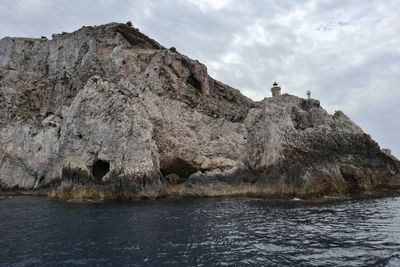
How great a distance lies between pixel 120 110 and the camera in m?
49.9

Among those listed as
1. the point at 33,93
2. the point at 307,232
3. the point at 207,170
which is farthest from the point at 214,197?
the point at 33,93

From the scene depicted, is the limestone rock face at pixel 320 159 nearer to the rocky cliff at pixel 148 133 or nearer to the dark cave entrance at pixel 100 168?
the rocky cliff at pixel 148 133

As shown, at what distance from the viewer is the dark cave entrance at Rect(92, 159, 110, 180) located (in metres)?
48.9

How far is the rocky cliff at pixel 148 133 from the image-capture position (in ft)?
144

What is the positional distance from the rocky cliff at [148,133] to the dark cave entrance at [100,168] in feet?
0.47

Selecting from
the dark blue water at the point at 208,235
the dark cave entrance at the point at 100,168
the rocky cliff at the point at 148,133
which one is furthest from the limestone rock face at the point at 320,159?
the dark cave entrance at the point at 100,168

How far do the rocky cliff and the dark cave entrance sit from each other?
14 centimetres

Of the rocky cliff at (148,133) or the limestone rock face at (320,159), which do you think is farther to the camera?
the rocky cliff at (148,133)

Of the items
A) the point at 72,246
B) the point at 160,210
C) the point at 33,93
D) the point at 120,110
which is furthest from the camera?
the point at 33,93

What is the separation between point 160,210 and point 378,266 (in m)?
22.7

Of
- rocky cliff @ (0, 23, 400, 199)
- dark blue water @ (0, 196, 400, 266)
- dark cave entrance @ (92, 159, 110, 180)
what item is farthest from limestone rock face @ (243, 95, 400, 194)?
dark cave entrance @ (92, 159, 110, 180)

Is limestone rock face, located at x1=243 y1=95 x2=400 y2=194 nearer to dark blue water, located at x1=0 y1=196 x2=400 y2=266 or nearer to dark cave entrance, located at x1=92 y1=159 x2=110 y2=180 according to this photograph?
dark blue water, located at x1=0 y1=196 x2=400 y2=266

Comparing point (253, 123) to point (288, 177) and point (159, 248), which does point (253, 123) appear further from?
point (159, 248)

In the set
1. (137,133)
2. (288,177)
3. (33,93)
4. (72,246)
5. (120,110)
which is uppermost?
(33,93)
